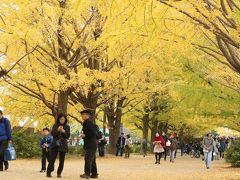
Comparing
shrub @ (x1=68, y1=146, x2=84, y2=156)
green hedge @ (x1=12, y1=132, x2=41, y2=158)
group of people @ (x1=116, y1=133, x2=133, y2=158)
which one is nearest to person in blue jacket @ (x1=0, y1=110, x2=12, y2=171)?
green hedge @ (x1=12, y1=132, x2=41, y2=158)

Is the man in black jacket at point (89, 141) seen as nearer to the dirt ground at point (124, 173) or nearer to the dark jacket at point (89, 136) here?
the dark jacket at point (89, 136)

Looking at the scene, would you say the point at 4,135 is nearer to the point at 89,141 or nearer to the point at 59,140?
the point at 59,140

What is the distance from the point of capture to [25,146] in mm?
20953

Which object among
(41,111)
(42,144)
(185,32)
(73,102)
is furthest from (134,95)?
(185,32)

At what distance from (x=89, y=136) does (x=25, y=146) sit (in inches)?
427

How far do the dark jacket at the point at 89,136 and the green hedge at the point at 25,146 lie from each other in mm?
10667

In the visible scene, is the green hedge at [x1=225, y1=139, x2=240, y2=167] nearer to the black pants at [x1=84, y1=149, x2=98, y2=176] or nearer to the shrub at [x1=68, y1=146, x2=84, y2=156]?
the shrub at [x1=68, y1=146, x2=84, y2=156]

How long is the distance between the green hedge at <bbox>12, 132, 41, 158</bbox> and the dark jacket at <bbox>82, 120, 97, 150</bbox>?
1067 cm

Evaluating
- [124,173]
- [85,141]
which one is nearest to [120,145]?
[124,173]

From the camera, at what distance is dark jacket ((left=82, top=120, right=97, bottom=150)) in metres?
10.7

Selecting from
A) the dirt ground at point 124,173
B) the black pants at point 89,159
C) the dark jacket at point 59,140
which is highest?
the dark jacket at point 59,140

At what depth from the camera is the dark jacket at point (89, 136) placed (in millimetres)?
10734

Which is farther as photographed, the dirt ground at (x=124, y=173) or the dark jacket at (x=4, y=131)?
the dark jacket at (x=4, y=131)

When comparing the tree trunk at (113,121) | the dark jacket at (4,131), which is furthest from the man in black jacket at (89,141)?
the tree trunk at (113,121)
